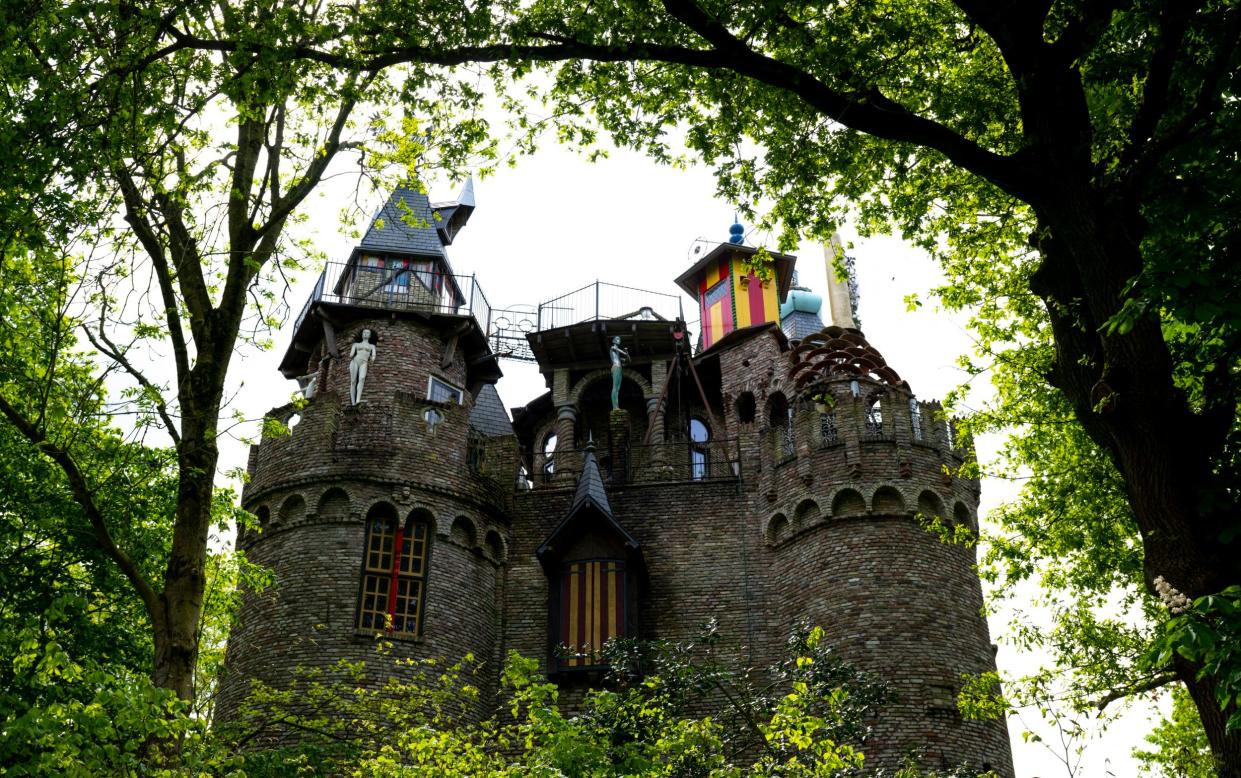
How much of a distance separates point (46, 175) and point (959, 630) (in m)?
18.6

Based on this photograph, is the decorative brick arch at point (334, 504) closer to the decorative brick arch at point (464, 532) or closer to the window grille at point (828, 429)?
the decorative brick arch at point (464, 532)

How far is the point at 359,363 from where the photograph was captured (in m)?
28.8

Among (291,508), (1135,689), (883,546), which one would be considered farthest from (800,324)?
(1135,689)

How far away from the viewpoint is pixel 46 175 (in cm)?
1299

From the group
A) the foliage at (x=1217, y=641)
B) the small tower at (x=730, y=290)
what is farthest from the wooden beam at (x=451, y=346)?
the foliage at (x=1217, y=641)

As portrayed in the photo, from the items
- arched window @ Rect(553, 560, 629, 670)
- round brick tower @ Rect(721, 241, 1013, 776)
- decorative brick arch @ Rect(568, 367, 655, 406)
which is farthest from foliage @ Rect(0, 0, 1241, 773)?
decorative brick arch @ Rect(568, 367, 655, 406)

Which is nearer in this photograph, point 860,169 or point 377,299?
point 860,169

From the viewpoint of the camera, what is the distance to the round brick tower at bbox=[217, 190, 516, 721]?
24406mm

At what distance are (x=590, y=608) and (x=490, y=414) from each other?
35.9 feet

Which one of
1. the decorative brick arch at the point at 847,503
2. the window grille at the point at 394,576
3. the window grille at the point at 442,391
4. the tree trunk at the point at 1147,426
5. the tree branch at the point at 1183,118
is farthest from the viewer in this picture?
the window grille at the point at 442,391

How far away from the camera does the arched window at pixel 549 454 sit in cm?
3075

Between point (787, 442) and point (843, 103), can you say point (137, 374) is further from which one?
point (787, 442)

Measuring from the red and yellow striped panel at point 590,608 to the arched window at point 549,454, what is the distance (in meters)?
4.14

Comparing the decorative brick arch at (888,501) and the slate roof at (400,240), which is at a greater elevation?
the slate roof at (400,240)
